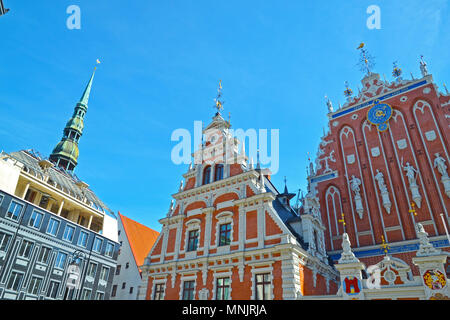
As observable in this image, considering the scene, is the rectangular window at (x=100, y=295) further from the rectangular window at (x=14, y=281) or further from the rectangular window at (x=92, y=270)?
the rectangular window at (x=14, y=281)

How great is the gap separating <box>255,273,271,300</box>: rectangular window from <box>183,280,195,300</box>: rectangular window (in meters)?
Answer: 4.65

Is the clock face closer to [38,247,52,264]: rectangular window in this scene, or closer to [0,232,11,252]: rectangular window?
[38,247,52,264]: rectangular window

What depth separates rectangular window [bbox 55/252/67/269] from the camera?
33134 millimetres

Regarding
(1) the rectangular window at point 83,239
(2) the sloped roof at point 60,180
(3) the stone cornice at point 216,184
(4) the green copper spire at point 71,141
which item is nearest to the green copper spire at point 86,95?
(4) the green copper spire at point 71,141

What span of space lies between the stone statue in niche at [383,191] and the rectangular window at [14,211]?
33932mm

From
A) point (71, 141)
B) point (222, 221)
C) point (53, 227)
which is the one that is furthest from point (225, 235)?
point (71, 141)

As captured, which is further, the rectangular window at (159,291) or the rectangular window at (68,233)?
the rectangular window at (68,233)

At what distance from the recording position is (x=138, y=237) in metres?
45.3

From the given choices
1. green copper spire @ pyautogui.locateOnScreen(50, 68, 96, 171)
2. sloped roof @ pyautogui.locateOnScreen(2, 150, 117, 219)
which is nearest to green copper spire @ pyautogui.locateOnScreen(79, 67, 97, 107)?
green copper spire @ pyautogui.locateOnScreen(50, 68, 96, 171)

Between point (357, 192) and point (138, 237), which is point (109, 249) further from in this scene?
point (357, 192)

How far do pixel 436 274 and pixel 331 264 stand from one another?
33.7 feet

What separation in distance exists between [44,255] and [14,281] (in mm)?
3614

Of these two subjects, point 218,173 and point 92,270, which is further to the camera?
point 92,270

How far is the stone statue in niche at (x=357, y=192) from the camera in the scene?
23375mm
